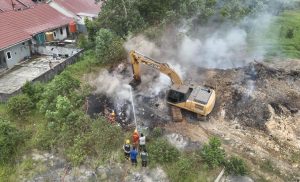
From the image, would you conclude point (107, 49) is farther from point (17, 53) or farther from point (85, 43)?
point (17, 53)

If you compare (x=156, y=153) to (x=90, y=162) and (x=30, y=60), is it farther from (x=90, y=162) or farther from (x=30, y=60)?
(x=30, y=60)

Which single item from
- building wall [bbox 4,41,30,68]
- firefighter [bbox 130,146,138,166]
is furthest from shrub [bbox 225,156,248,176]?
building wall [bbox 4,41,30,68]

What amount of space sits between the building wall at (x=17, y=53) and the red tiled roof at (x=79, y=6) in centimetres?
746

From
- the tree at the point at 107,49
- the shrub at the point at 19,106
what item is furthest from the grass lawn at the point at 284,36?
the shrub at the point at 19,106

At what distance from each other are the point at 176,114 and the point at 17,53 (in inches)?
612

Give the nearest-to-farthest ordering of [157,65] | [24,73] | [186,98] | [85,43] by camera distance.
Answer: [186,98], [157,65], [24,73], [85,43]

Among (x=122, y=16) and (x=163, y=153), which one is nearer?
(x=163, y=153)

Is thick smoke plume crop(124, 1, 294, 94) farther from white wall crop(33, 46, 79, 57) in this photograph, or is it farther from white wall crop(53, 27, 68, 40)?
white wall crop(53, 27, 68, 40)

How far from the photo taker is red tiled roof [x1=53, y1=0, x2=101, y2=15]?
3522 cm

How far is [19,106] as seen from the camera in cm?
2077

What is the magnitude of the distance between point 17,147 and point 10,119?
2.55 meters

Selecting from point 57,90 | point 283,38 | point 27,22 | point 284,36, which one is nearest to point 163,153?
point 57,90

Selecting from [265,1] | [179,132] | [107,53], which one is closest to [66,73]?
[107,53]

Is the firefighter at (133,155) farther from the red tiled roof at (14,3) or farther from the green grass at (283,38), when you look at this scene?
the red tiled roof at (14,3)
